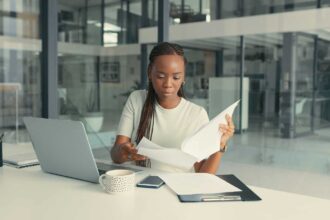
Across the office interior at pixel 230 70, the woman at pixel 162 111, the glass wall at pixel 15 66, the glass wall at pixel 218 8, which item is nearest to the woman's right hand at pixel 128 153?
the woman at pixel 162 111

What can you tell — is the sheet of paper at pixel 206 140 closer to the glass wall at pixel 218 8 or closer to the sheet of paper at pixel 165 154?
the sheet of paper at pixel 165 154

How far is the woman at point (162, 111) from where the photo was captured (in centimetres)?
168

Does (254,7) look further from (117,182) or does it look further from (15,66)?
(15,66)

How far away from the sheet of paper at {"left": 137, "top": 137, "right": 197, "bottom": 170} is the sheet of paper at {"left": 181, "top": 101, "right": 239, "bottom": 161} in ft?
0.09

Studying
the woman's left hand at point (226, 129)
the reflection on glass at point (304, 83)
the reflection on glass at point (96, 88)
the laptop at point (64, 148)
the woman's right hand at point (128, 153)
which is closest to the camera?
the laptop at point (64, 148)

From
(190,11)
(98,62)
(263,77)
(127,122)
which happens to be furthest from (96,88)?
(127,122)

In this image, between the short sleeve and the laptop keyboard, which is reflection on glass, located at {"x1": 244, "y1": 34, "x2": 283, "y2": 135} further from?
the laptop keyboard

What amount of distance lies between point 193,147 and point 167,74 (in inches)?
17.4

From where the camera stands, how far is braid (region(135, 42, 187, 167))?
173cm

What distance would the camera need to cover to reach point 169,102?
1815mm

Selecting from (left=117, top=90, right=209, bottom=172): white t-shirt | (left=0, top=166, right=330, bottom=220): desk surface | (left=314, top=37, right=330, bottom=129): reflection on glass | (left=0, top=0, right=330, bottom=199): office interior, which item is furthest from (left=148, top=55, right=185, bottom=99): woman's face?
(left=314, top=37, right=330, bottom=129): reflection on glass

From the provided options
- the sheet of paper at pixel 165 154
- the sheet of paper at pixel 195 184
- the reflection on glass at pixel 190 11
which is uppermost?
the reflection on glass at pixel 190 11

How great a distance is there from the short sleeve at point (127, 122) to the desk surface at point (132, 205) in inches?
18.6

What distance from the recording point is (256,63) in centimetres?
453
